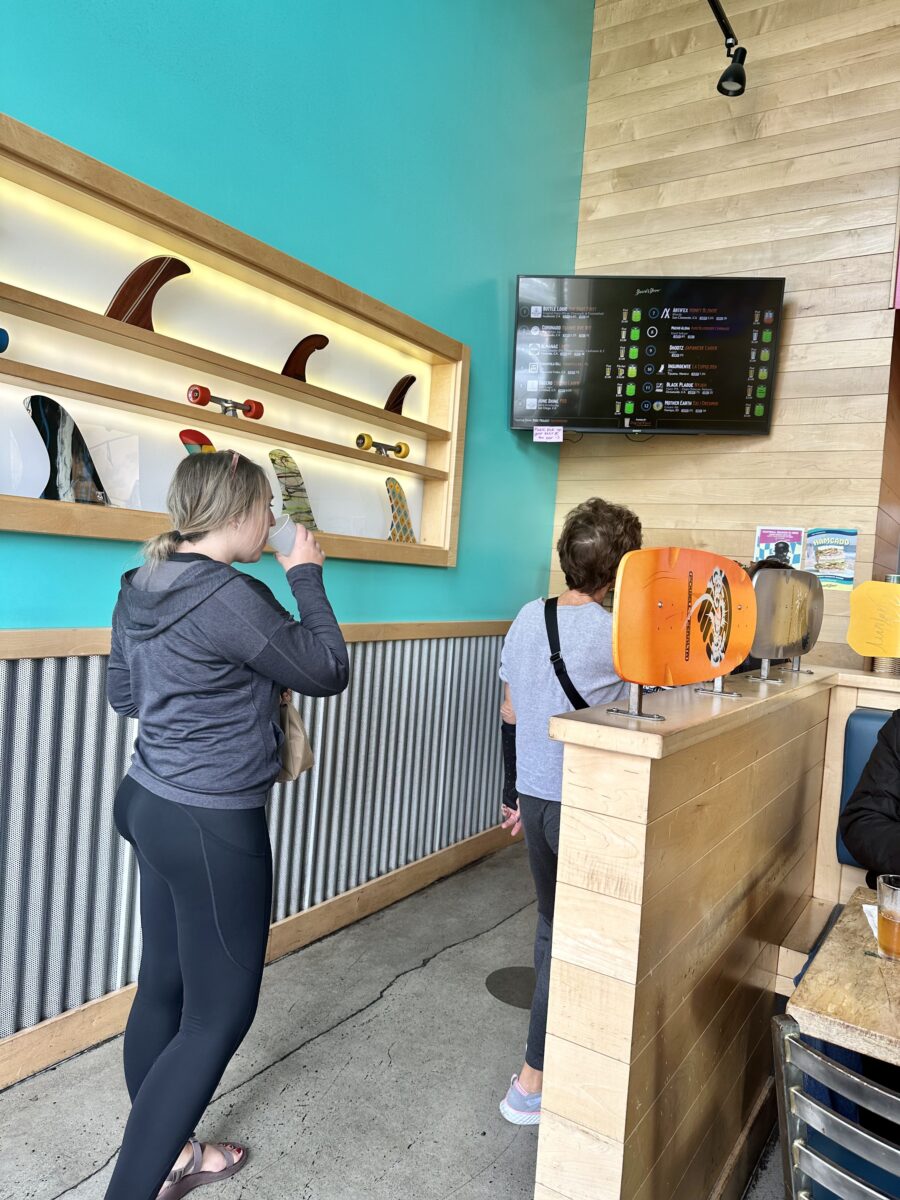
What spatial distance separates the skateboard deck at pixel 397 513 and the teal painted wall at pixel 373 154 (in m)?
0.16

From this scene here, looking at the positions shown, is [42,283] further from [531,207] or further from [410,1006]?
[531,207]

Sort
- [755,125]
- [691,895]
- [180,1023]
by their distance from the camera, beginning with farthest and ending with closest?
[755,125], [180,1023], [691,895]

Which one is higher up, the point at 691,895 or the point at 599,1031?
the point at 691,895

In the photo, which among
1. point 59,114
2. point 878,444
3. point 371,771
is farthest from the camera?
point 878,444

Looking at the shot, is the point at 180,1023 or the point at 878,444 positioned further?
the point at 878,444

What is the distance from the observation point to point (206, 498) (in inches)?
56.1

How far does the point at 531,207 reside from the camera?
380 cm

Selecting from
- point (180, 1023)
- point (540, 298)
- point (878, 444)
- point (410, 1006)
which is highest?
point (540, 298)

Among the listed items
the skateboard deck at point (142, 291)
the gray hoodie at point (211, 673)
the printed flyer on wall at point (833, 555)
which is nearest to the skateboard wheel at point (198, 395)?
the skateboard deck at point (142, 291)

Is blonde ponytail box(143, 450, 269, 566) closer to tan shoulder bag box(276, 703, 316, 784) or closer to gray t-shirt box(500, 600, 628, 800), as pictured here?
tan shoulder bag box(276, 703, 316, 784)

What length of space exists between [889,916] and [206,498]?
4.31 feet

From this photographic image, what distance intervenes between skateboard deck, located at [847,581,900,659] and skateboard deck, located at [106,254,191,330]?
2126mm

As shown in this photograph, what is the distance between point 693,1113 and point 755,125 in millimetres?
3894

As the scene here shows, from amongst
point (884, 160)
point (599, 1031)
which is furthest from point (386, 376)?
point (599, 1031)
